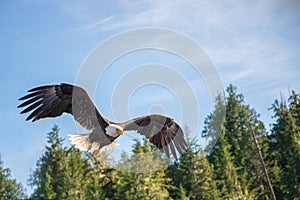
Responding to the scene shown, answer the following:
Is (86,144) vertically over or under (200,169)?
under

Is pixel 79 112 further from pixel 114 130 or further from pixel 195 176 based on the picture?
pixel 195 176

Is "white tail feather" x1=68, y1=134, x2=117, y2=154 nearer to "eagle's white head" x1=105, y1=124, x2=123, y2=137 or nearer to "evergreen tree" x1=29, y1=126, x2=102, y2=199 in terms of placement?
"eagle's white head" x1=105, y1=124, x2=123, y2=137

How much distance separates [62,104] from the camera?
12.2 metres

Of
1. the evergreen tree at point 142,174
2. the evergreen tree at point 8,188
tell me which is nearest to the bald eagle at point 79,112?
the evergreen tree at point 142,174

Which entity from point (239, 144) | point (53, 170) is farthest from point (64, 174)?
point (239, 144)

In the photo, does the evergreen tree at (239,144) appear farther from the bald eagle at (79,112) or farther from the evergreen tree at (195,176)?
the bald eagle at (79,112)

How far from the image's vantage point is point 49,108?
1211 cm

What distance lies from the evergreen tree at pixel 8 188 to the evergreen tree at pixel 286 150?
92.2 feet

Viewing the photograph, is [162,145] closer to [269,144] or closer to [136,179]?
[136,179]

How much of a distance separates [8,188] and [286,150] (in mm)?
30338

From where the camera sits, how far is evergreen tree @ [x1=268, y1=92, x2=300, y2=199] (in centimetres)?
4206

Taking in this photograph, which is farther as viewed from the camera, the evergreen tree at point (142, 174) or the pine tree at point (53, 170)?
the pine tree at point (53, 170)

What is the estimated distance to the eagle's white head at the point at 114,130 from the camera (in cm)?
1206

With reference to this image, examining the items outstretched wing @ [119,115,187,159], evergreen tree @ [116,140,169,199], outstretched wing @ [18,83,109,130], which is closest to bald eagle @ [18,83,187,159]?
outstretched wing @ [18,83,109,130]
